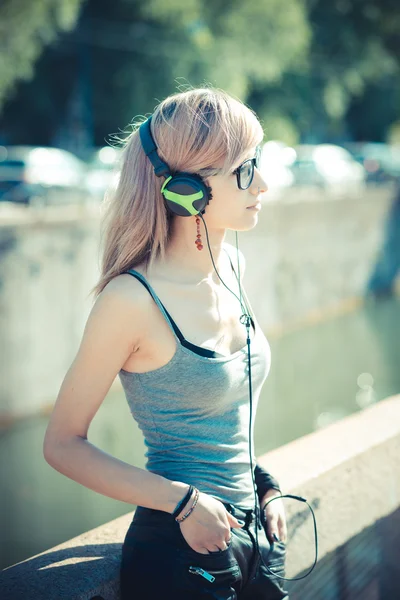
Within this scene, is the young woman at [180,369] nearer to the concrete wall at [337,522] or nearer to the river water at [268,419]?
the concrete wall at [337,522]

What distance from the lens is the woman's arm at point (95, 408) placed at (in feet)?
5.02

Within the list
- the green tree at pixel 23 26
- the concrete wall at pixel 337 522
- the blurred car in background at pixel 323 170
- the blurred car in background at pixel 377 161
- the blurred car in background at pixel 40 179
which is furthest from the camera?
the blurred car in background at pixel 377 161

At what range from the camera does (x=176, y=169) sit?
171cm

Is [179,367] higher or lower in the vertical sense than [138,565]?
higher

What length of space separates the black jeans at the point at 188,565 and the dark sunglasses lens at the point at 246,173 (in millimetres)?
771

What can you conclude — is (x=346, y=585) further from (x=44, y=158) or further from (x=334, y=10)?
(x=334, y=10)

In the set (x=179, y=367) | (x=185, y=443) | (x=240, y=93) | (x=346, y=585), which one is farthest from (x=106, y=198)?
(x=240, y=93)

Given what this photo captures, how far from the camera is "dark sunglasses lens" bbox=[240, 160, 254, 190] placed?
1720mm

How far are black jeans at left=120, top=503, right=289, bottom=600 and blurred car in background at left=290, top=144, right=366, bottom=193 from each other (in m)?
20.4

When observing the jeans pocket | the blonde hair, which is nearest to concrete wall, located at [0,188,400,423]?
the blonde hair

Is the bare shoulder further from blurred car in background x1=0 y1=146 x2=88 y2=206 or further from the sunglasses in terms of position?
blurred car in background x1=0 y1=146 x2=88 y2=206

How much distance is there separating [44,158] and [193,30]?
846 cm

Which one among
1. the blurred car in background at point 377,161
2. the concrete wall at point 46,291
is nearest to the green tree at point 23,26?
the concrete wall at point 46,291

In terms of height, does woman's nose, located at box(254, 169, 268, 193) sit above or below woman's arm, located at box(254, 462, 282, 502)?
above
